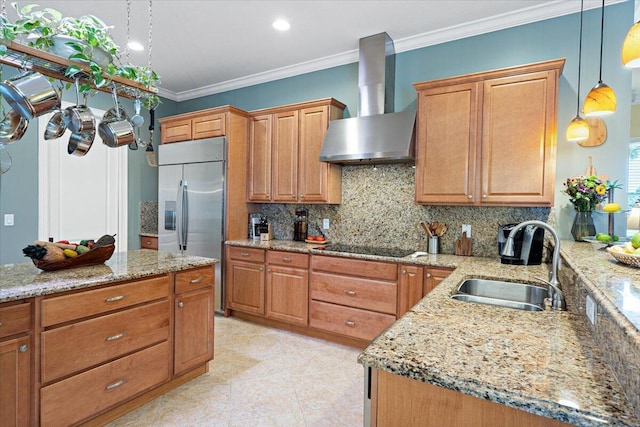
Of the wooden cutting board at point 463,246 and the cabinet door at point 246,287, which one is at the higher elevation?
the wooden cutting board at point 463,246

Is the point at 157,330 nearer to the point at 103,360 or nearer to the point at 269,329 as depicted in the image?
the point at 103,360

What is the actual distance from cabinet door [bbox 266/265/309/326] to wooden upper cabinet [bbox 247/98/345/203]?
2.64 ft

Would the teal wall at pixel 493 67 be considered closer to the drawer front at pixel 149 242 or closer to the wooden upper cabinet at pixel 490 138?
the wooden upper cabinet at pixel 490 138

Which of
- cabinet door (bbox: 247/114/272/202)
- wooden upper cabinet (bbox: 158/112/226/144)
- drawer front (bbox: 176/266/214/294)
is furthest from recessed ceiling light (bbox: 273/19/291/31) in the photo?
drawer front (bbox: 176/266/214/294)

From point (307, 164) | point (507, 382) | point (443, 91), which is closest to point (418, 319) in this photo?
point (507, 382)

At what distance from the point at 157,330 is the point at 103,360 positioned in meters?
0.34

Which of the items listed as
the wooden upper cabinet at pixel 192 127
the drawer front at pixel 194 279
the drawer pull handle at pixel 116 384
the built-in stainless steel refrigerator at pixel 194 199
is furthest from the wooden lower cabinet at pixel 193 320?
the wooden upper cabinet at pixel 192 127

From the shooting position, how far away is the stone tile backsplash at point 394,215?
310 centimetres

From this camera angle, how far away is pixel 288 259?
3.52 meters

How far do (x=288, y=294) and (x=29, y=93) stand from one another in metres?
2.57

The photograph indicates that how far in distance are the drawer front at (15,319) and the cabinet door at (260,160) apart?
262cm

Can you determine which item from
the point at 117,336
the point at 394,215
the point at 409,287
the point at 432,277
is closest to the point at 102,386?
the point at 117,336

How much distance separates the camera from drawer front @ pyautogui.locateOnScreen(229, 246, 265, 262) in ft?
12.2

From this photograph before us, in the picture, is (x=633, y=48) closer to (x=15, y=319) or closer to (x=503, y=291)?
(x=503, y=291)
